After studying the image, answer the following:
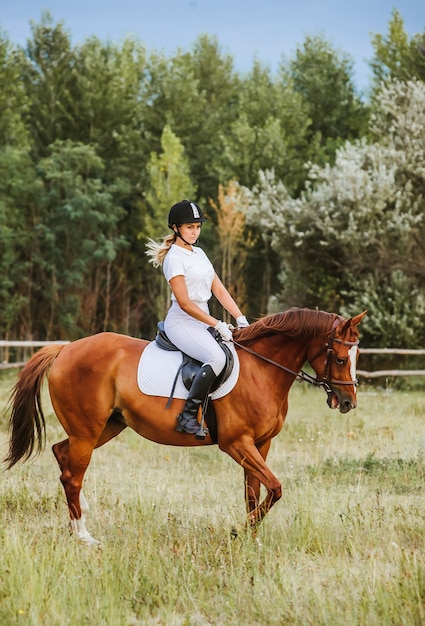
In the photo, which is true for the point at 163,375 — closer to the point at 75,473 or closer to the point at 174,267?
the point at 174,267

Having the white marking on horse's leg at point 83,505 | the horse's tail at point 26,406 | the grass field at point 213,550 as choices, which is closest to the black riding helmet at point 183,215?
the horse's tail at point 26,406

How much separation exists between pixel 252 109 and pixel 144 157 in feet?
19.5

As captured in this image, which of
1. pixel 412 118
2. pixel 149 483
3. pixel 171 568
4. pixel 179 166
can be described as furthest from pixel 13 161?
A: pixel 171 568

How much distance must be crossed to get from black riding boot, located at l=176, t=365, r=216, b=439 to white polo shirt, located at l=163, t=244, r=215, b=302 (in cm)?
61

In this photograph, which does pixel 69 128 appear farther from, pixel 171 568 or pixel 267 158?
pixel 171 568

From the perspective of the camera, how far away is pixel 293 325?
6754 millimetres

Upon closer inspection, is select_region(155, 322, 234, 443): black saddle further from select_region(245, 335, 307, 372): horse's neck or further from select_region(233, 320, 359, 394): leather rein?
select_region(245, 335, 307, 372): horse's neck

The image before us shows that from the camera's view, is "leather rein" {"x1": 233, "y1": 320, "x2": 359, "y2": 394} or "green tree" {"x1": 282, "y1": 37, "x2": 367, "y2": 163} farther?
"green tree" {"x1": 282, "y1": 37, "x2": 367, "y2": 163}

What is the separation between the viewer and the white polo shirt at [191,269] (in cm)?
664

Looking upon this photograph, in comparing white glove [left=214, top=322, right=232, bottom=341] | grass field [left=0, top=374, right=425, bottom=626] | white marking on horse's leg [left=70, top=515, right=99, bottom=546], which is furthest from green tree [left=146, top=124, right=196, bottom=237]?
white marking on horse's leg [left=70, top=515, right=99, bottom=546]

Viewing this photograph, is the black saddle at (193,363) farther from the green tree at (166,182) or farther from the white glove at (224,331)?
the green tree at (166,182)

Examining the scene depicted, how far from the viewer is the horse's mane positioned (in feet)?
21.9

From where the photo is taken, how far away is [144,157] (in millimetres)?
39000

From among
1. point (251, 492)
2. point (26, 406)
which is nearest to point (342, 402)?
point (251, 492)
